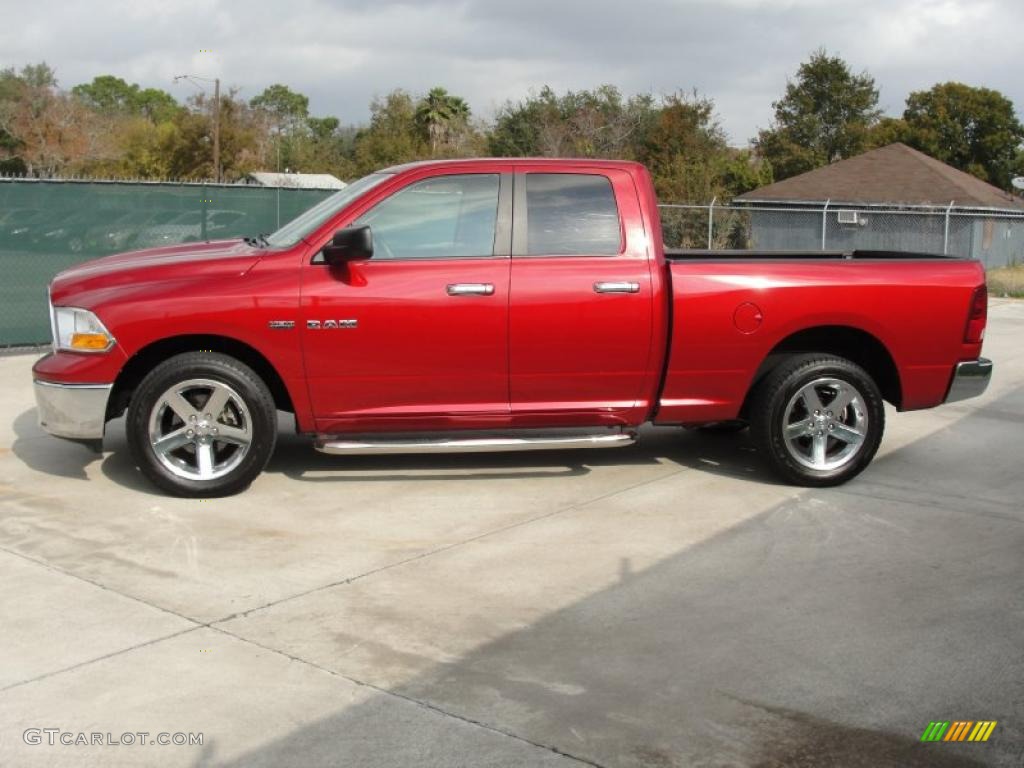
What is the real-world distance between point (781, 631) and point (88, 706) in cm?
270

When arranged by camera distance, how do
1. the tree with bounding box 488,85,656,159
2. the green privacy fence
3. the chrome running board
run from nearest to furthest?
the chrome running board, the green privacy fence, the tree with bounding box 488,85,656,159

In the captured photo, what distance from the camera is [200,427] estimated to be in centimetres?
670

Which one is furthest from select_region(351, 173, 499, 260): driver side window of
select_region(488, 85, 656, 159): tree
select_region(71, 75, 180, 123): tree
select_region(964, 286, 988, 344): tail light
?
select_region(71, 75, 180, 123): tree

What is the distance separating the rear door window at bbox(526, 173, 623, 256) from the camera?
22.9 feet

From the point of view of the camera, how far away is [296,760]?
3.73 m

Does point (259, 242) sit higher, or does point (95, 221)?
point (95, 221)

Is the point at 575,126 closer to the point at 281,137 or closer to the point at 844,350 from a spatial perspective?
the point at 281,137

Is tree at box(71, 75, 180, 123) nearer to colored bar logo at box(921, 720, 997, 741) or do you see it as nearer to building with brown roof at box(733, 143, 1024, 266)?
building with brown roof at box(733, 143, 1024, 266)

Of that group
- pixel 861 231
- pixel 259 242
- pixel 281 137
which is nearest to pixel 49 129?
pixel 281 137

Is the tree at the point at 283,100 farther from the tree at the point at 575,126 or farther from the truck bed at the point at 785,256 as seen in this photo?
the truck bed at the point at 785,256

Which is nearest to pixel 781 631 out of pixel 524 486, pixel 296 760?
pixel 296 760

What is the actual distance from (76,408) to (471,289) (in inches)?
91.4

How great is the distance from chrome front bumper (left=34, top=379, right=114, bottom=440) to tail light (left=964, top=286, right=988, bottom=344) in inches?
201

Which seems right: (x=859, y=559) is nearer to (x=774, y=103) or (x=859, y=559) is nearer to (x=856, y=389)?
(x=856, y=389)
